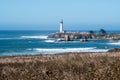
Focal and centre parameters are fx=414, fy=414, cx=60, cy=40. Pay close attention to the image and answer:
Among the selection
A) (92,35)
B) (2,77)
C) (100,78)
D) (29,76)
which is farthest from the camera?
(92,35)

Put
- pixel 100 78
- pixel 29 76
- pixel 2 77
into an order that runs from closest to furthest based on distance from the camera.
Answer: pixel 100 78 → pixel 29 76 → pixel 2 77

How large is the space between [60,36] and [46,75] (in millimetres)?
138124

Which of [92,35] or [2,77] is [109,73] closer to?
[2,77]

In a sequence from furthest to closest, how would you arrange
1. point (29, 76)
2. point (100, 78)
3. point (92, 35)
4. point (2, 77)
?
point (92, 35), point (2, 77), point (29, 76), point (100, 78)

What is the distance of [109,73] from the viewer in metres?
7.68

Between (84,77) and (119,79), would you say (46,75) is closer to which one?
(84,77)

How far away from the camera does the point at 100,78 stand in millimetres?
7344

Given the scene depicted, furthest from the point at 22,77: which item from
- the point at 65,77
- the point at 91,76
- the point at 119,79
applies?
the point at 119,79

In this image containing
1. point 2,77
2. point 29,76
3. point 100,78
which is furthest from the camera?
point 2,77

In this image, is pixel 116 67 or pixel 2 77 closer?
pixel 116 67

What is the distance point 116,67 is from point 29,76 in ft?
5.54

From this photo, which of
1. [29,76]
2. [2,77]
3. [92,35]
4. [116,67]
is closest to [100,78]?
[116,67]

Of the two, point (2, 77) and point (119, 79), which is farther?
point (2, 77)

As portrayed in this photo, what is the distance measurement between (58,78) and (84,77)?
19.8 inches
